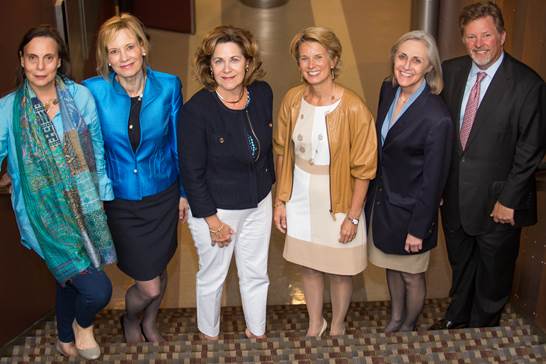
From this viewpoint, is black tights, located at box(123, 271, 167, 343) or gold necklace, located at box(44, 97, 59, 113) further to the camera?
black tights, located at box(123, 271, 167, 343)

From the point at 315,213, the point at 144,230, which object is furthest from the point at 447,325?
the point at 144,230

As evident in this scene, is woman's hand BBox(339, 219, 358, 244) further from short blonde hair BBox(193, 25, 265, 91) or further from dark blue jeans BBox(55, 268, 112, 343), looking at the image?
dark blue jeans BBox(55, 268, 112, 343)

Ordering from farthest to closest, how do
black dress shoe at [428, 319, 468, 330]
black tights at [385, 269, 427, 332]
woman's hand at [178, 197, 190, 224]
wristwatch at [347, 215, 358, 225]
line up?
black dress shoe at [428, 319, 468, 330] → black tights at [385, 269, 427, 332] → woman's hand at [178, 197, 190, 224] → wristwatch at [347, 215, 358, 225]

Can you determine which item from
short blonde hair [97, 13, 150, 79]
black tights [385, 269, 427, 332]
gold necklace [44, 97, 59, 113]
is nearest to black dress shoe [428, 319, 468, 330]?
black tights [385, 269, 427, 332]

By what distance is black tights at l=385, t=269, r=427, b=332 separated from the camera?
430 cm

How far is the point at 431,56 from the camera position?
3.79 m

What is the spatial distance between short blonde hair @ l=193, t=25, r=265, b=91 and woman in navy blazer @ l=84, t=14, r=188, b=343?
161 millimetres

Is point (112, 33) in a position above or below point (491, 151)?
above

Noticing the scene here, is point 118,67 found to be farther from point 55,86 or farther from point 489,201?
point 489,201

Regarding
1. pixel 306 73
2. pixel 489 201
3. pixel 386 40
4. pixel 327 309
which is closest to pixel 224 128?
pixel 306 73

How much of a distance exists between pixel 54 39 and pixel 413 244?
2.05m

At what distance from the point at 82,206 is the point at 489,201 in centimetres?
207

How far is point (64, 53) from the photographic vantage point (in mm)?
3592

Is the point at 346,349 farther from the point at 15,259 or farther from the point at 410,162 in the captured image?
the point at 15,259
